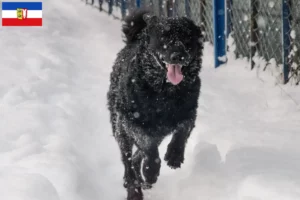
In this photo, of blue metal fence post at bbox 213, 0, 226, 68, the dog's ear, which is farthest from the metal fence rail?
the dog's ear

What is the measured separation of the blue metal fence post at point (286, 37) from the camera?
6547 mm

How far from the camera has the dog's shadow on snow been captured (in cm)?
365

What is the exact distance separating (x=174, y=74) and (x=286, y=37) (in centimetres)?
325

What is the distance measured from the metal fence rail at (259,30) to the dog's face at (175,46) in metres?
1.96

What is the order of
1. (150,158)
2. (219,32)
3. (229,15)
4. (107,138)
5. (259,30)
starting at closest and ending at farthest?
(150,158), (107,138), (259,30), (219,32), (229,15)

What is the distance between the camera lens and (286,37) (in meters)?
6.60

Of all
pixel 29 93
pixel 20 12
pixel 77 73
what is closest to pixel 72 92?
pixel 29 93

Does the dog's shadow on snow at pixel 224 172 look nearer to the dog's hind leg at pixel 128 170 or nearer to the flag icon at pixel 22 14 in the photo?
the dog's hind leg at pixel 128 170

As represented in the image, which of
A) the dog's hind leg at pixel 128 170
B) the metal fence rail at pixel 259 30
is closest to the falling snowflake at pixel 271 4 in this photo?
the metal fence rail at pixel 259 30

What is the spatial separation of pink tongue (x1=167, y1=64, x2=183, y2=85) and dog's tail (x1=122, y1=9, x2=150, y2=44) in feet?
1.88

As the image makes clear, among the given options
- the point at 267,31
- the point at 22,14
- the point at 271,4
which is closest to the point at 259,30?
the point at 267,31

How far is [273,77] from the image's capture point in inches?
271

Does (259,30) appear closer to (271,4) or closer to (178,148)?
(271,4)

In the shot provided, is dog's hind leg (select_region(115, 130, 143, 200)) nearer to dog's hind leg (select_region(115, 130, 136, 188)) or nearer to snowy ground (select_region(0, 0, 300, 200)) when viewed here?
dog's hind leg (select_region(115, 130, 136, 188))
